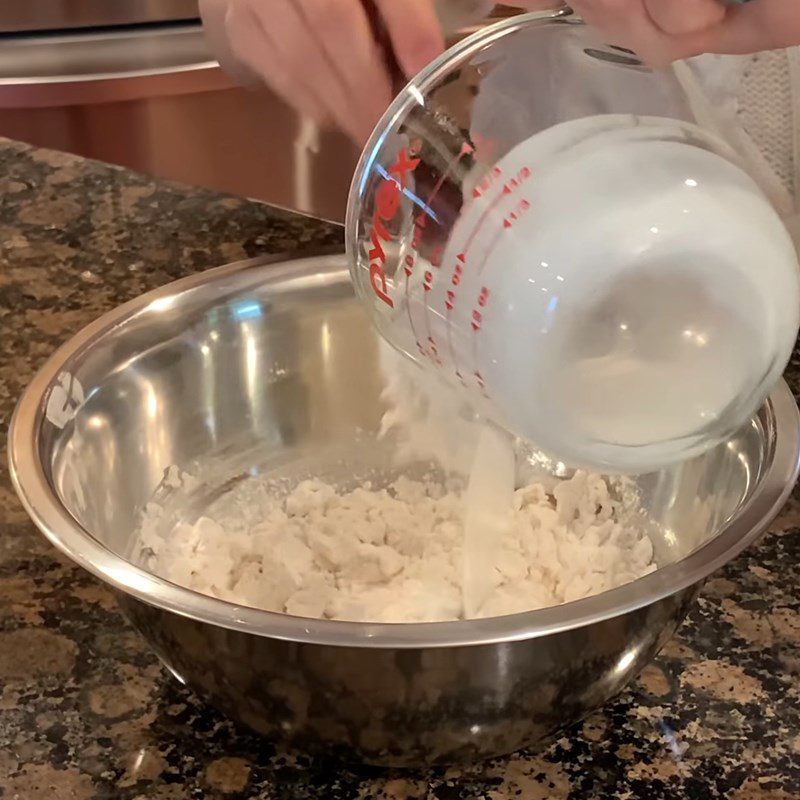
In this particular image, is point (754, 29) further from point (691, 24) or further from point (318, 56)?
point (318, 56)

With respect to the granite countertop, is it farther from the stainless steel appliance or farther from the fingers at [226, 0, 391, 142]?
the stainless steel appliance

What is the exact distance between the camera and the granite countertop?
54 centimetres

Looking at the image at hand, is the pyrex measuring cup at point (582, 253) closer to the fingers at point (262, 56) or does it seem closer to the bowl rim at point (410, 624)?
the bowl rim at point (410, 624)

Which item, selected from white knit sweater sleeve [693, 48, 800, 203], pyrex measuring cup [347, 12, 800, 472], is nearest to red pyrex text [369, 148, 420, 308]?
pyrex measuring cup [347, 12, 800, 472]

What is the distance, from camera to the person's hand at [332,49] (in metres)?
0.63

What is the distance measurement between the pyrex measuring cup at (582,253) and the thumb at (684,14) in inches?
1.6

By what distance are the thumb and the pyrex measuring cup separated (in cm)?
4

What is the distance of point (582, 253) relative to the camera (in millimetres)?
466

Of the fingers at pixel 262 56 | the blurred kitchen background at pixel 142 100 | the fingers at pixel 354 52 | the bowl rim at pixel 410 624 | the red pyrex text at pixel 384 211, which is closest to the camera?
the bowl rim at pixel 410 624

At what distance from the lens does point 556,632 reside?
469 mm

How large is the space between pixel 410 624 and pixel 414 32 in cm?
35

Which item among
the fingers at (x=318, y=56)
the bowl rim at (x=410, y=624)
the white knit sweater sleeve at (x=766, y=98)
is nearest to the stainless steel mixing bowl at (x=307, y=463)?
the bowl rim at (x=410, y=624)

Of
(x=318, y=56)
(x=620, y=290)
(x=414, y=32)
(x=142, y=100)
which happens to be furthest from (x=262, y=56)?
(x=142, y=100)

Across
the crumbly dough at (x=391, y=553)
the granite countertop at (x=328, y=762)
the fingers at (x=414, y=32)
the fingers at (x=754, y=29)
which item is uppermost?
the fingers at (x=754, y=29)
